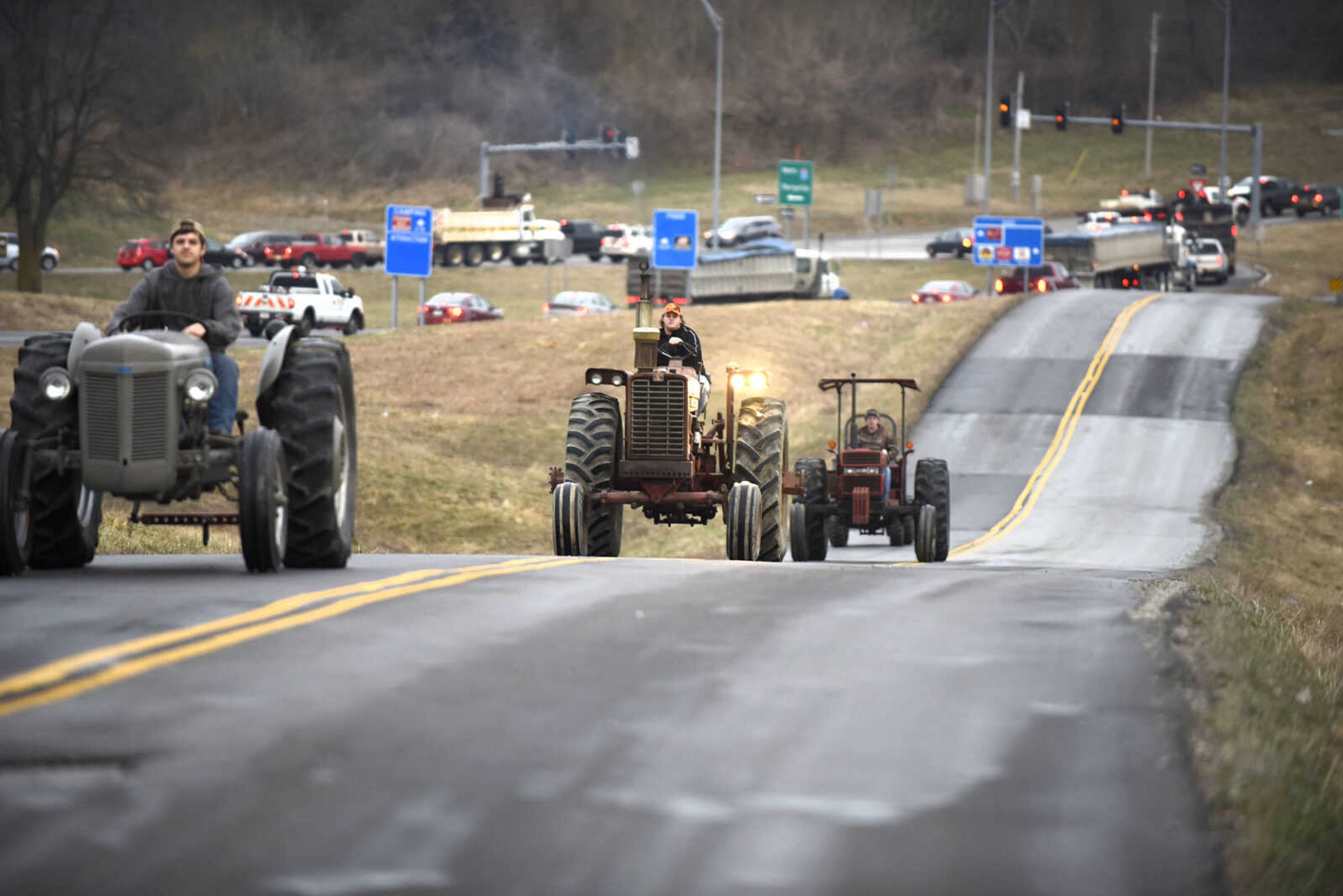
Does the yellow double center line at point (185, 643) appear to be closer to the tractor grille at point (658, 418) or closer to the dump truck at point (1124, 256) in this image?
the tractor grille at point (658, 418)

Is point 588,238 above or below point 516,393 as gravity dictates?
above

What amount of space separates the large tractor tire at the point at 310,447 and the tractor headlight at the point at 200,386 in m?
0.55

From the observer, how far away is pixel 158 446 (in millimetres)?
9922

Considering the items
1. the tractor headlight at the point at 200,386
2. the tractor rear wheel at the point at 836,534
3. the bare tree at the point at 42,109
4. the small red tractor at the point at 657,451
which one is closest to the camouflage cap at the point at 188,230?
the tractor headlight at the point at 200,386

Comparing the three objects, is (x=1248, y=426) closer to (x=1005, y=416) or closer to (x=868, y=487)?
(x=1005, y=416)

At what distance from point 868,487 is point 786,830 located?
17.7 metres

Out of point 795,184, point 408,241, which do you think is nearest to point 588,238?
point 795,184

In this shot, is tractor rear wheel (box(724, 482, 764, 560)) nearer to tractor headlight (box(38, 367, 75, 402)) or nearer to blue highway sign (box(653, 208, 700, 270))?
tractor headlight (box(38, 367, 75, 402))

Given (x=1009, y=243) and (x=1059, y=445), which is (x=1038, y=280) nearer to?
(x=1009, y=243)

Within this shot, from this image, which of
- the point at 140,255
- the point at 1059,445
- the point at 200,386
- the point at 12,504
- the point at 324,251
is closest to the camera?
the point at 12,504

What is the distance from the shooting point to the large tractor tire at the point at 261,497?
9.84 metres

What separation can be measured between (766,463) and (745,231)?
71.7m

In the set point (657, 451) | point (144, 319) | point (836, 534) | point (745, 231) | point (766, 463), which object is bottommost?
point (836, 534)

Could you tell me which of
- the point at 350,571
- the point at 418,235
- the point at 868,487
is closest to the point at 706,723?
the point at 350,571
